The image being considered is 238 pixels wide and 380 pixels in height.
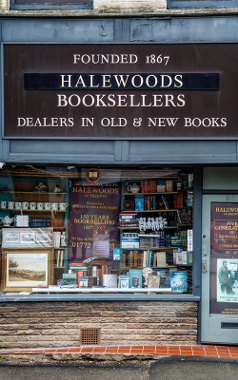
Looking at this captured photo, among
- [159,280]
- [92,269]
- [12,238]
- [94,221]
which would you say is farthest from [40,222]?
[159,280]

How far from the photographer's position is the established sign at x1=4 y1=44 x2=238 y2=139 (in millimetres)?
5824

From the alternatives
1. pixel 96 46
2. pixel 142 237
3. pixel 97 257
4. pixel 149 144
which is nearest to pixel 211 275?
pixel 142 237

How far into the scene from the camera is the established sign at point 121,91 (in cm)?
582

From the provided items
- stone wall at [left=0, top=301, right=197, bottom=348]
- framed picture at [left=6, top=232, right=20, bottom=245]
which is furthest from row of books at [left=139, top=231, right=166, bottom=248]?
framed picture at [left=6, top=232, right=20, bottom=245]

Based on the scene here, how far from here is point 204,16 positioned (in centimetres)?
585

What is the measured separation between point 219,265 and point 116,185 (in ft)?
6.87

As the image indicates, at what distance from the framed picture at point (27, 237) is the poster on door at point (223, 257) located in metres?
2.90

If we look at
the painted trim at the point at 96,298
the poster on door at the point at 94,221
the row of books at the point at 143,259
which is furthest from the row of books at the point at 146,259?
the painted trim at the point at 96,298

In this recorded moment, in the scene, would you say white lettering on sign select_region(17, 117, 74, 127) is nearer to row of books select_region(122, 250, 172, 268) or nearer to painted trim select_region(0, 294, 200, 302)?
row of books select_region(122, 250, 172, 268)

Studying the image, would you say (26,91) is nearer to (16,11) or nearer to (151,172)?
(16,11)

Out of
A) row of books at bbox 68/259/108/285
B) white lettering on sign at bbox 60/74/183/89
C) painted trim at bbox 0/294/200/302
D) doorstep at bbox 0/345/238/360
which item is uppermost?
white lettering on sign at bbox 60/74/183/89

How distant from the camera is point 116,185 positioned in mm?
6473

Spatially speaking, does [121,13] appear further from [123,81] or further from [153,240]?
[153,240]

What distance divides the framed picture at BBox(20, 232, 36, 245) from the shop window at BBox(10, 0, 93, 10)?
3.59 metres
